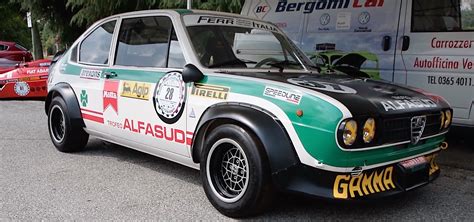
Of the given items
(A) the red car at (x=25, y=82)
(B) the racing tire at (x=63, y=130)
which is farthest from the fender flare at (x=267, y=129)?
(A) the red car at (x=25, y=82)

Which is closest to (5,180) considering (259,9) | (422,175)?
(422,175)

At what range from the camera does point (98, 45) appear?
A: 5426mm

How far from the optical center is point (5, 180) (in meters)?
4.66

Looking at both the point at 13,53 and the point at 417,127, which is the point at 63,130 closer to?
the point at 417,127

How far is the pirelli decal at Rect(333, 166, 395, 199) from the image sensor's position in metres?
3.30

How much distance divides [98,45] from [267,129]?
282 cm

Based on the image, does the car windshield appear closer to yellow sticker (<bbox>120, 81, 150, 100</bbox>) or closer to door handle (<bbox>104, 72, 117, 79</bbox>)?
yellow sticker (<bbox>120, 81, 150, 100</bbox>)

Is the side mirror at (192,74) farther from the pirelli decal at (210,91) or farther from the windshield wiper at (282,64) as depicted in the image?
the windshield wiper at (282,64)

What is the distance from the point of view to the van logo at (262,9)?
754 cm

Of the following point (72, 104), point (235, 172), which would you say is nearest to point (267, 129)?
point (235, 172)

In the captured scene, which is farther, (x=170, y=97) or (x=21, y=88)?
(x=21, y=88)

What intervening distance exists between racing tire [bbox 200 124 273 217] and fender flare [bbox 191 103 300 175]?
69 millimetres

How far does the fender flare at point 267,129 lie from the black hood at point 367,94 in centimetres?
35

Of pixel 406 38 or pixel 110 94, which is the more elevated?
pixel 406 38
